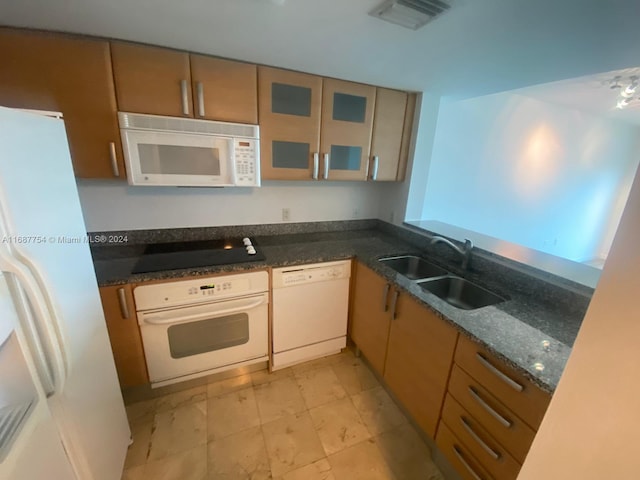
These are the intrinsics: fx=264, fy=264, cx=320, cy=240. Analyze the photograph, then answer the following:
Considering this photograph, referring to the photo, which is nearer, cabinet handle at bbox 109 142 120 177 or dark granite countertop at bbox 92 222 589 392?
dark granite countertop at bbox 92 222 589 392

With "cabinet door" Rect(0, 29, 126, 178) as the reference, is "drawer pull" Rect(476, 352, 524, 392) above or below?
below


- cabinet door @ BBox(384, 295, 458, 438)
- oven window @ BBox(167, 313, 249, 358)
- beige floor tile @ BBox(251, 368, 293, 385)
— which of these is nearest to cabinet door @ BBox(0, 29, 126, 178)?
oven window @ BBox(167, 313, 249, 358)

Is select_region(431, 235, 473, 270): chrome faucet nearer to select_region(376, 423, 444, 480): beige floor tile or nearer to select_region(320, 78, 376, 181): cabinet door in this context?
select_region(320, 78, 376, 181): cabinet door

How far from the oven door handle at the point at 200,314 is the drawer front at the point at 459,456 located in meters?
1.18

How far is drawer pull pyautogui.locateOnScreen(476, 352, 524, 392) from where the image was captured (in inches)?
35.4

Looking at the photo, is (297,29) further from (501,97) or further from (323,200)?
(501,97)

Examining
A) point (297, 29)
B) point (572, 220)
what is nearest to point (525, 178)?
point (572, 220)

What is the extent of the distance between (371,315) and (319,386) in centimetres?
62

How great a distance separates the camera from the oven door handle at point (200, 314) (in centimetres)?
147

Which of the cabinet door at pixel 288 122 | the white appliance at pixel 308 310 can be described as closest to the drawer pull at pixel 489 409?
the white appliance at pixel 308 310

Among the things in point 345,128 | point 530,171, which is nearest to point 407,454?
point 345,128

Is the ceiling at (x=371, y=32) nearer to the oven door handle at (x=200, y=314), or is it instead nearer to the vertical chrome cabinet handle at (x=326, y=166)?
the vertical chrome cabinet handle at (x=326, y=166)

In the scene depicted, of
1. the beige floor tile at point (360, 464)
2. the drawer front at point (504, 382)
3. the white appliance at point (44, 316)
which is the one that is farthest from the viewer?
the beige floor tile at point (360, 464)

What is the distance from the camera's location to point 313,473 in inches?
52.0
